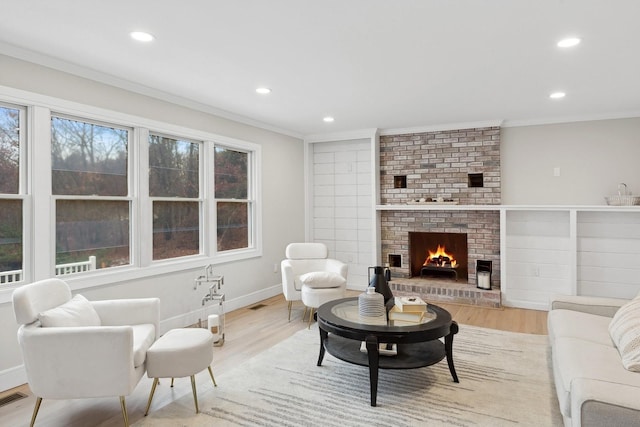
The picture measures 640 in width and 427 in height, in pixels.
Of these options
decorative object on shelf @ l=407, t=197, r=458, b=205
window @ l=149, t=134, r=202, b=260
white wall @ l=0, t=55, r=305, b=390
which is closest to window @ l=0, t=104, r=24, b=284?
white wall @ l=0, t=55, r=305, b=390

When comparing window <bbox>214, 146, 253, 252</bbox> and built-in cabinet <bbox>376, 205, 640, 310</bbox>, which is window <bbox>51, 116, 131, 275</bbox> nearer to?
window <bbox>214, 146, 253, 252</bbox>

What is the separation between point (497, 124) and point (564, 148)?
905mm

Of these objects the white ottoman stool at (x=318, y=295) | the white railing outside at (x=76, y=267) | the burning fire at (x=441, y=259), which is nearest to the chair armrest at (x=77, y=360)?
the white railing outside at (x=76, y=267)

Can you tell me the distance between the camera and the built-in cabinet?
4.83 meters

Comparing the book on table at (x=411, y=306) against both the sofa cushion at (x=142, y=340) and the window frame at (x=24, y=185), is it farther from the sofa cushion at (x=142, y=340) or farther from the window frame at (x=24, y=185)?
the window frame at (x=24, y=185)

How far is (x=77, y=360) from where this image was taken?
7.25 feet

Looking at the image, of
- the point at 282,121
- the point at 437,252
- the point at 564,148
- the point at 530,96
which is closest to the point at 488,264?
the point at 437,252

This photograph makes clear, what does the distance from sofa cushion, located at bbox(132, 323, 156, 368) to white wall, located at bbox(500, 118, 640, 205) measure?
479 centimetres

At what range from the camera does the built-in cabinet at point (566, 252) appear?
15.9 feet

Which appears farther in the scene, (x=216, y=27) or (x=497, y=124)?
(x=497, y=124)

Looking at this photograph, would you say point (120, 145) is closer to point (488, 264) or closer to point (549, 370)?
point (549, 370)

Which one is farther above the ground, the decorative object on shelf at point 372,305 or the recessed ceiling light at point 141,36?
the recessed ceiling light at point 141,36

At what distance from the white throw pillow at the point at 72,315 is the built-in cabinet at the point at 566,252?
440cm

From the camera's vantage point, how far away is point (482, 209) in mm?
5348
